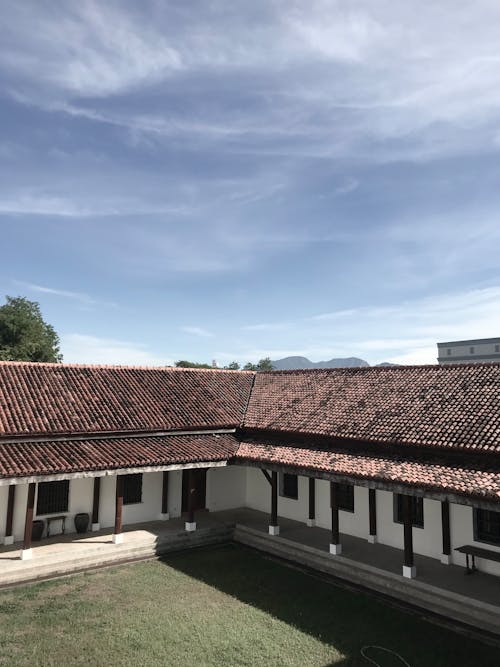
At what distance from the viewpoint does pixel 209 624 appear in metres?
11.2

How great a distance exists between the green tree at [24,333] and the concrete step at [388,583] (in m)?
41.1

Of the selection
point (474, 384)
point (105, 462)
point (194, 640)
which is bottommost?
point (194, 640)

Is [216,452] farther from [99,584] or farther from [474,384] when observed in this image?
[474,384]

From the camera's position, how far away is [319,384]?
21.7m

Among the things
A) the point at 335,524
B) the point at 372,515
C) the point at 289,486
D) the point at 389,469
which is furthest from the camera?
the point at 289,486

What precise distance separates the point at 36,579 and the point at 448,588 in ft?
36.7

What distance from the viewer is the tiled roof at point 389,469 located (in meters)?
11.6

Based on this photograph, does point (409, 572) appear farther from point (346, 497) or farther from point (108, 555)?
point (108, 555)

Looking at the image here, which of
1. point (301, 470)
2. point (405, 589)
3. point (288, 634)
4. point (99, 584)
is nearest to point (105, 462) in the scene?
point (99, 584)

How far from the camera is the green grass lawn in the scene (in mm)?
9914

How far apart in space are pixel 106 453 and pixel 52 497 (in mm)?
2696

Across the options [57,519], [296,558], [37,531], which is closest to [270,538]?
[296,558]

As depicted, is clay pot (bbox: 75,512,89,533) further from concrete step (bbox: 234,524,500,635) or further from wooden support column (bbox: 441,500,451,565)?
wooden support column (bbox: 441,500,451,565)

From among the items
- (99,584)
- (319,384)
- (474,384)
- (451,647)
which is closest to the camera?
(451,647)
